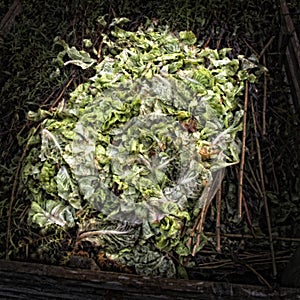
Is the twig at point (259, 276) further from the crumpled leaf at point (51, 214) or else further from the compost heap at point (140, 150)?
the crumpled leaf at point (51, 214)

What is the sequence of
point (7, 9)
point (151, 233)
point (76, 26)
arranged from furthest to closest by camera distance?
1. point (7, 9)
2. point (76, 26)
3. point (151, 233)

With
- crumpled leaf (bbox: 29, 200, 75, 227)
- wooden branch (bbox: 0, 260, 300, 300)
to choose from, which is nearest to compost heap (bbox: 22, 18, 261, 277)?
crumpled leaf (bbox: 29, 200, 75, 227)

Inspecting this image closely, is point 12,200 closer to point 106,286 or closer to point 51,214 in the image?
point 51,214

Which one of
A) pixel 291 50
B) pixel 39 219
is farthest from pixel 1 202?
pixel 291 50

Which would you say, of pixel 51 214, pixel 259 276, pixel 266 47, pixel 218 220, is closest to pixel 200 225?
pixel 218 220

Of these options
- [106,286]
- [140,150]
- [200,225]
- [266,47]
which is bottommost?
[106,286]

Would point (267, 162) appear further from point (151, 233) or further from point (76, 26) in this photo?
point (76, 26)

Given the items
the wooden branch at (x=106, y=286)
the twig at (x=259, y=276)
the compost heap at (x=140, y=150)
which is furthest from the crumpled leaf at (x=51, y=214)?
the twig at (x=259, y=276)

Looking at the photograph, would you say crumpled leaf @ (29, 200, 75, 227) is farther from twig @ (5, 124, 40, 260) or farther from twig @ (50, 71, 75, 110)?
twig @ (50, 71, 75, 110)
